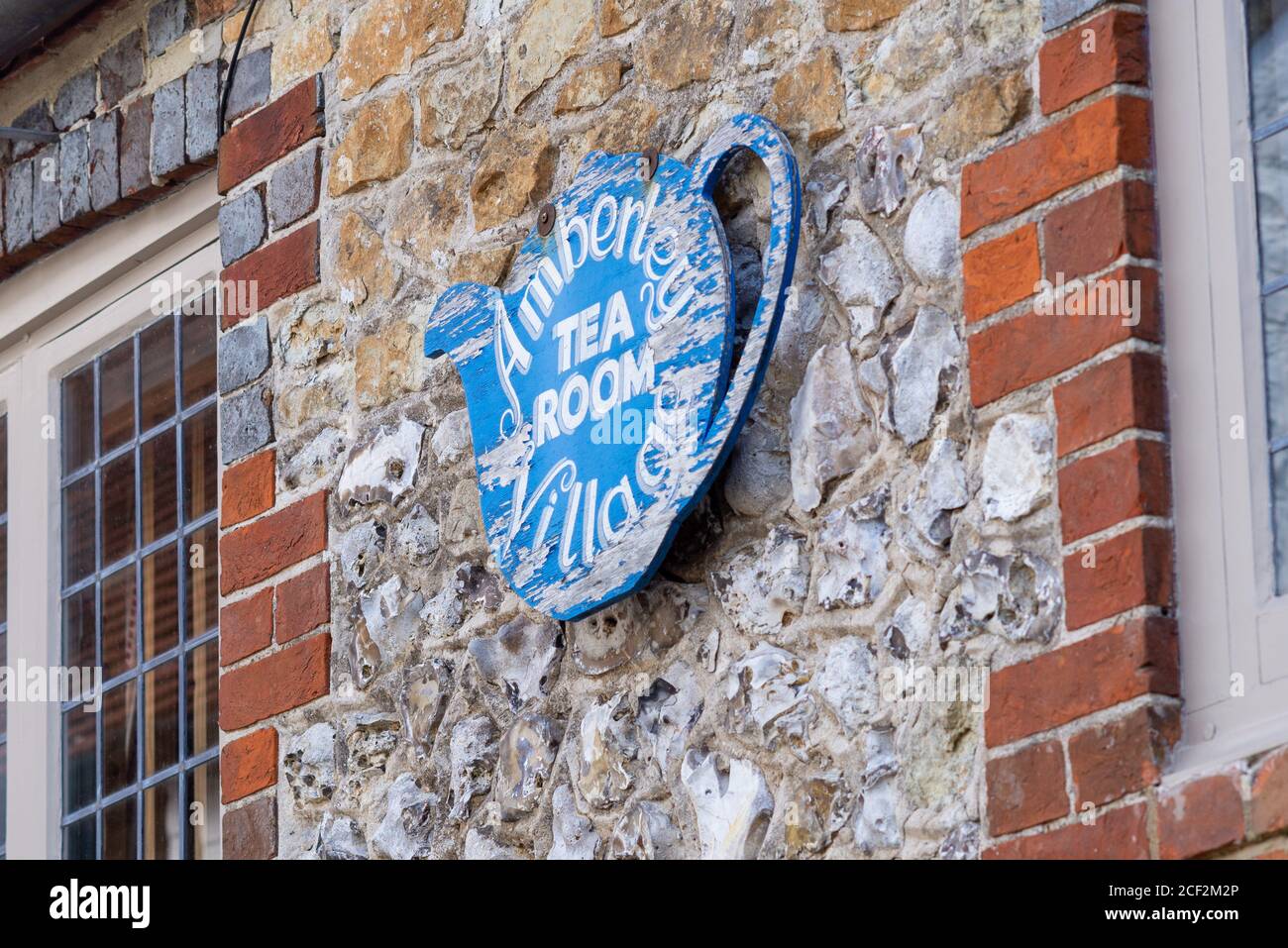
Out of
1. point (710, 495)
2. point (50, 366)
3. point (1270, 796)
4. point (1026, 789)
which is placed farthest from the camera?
point (50, 366)

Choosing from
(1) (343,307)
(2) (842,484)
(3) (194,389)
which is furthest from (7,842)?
(2) (842,484)

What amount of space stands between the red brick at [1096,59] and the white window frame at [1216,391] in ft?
0.11

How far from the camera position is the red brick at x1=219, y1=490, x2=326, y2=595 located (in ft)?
14.4

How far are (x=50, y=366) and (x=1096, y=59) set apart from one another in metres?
2.82

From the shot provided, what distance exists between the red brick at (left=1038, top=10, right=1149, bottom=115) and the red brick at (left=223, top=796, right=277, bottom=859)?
1.96 metres

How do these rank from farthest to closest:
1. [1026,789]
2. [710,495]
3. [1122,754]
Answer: [710,495] → [1026,789] → [1122,754]

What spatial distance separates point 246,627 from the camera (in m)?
4.47

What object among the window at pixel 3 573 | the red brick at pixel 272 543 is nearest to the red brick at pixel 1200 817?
the red brick at pixel 272 543

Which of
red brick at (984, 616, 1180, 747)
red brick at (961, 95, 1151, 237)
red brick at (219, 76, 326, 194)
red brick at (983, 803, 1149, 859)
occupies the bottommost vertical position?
red brick at (983, 803, 1149, 859)

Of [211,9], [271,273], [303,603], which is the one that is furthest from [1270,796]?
[211,9]

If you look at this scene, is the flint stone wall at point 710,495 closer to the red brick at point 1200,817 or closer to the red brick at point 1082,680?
the red brick at point 1082,680

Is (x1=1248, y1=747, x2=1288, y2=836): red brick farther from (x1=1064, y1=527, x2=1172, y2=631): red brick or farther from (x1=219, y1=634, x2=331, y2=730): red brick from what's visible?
(x1=219, y1=634, x2=331, y2=730): red brick

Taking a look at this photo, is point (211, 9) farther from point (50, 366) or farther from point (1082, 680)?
point (1082, 680)

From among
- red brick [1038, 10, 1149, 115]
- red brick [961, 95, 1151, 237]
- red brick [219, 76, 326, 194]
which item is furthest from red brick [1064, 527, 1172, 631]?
red brick [219, 76, 326, 194]
